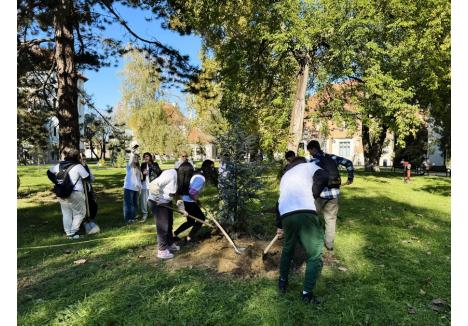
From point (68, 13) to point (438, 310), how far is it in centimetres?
899

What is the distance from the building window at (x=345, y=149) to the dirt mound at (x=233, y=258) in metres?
49.7

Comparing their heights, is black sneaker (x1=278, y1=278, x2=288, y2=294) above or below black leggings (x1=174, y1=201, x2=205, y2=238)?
below

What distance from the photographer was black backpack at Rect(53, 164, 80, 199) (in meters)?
7.05

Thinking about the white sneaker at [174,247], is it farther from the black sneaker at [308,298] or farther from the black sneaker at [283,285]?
the black sneaker at [308,298]

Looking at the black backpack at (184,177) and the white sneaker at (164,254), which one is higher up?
the black backpack at (184,177)

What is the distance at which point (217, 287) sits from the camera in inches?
176

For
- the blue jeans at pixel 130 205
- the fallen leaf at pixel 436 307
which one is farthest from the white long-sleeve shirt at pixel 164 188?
the fallen leaf at pixel 436 307

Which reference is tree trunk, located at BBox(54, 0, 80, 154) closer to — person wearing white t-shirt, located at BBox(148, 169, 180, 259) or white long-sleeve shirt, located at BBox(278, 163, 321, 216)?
person wearing white t-shirt, located at BBox(148, 169, 180, 259)

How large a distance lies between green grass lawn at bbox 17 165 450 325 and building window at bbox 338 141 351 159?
47023mm

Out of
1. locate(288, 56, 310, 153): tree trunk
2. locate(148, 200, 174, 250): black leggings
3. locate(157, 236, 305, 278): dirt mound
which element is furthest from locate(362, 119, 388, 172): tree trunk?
locate(148, 200, 174, 250): black leggings

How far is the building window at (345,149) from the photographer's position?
5286cm

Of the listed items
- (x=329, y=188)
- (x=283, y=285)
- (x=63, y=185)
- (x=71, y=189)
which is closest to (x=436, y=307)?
(x=283, y=285)

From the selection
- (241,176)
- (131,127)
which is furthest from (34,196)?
(131,127)

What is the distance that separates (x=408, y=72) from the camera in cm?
2102
